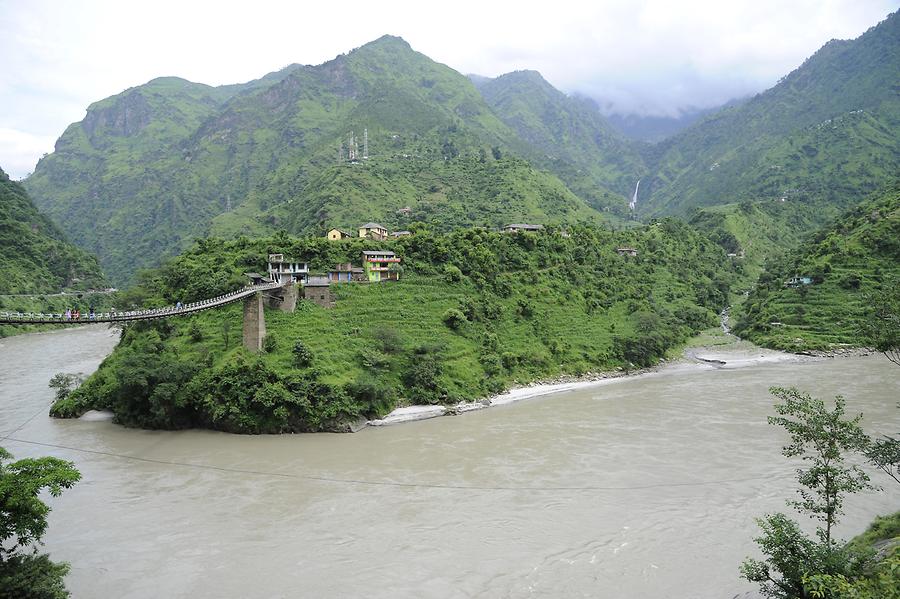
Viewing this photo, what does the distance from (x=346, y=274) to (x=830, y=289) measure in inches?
1644

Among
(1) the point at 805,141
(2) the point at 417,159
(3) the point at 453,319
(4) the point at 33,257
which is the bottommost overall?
(3) the point at 453,319

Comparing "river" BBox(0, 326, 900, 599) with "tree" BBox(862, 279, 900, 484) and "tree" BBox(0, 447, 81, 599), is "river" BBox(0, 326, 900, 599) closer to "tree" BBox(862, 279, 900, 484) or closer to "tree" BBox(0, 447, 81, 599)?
"tree" BBox(0, 447, 81, 599)

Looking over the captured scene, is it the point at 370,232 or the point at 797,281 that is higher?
the point at 370,232

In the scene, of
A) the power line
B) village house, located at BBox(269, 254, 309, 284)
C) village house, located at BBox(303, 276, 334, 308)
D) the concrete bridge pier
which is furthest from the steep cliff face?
the power line

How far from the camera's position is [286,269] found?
37656mm

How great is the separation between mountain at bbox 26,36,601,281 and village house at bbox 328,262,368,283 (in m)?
21.9

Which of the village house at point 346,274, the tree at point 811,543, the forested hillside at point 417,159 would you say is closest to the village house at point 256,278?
the village house at point 346,274

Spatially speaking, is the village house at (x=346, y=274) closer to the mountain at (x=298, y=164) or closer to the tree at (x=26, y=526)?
the mountain at (x=298, y=164)

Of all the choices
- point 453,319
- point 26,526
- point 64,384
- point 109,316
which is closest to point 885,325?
point 26,526

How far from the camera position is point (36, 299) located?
6469 centimetres

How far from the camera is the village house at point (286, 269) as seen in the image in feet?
121

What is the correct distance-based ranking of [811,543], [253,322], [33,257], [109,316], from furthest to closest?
[33,257]
[253,322]
[109,316]
[811,543]

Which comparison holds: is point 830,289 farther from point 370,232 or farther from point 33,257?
point 33,257

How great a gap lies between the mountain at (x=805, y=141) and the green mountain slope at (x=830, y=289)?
163 ft
